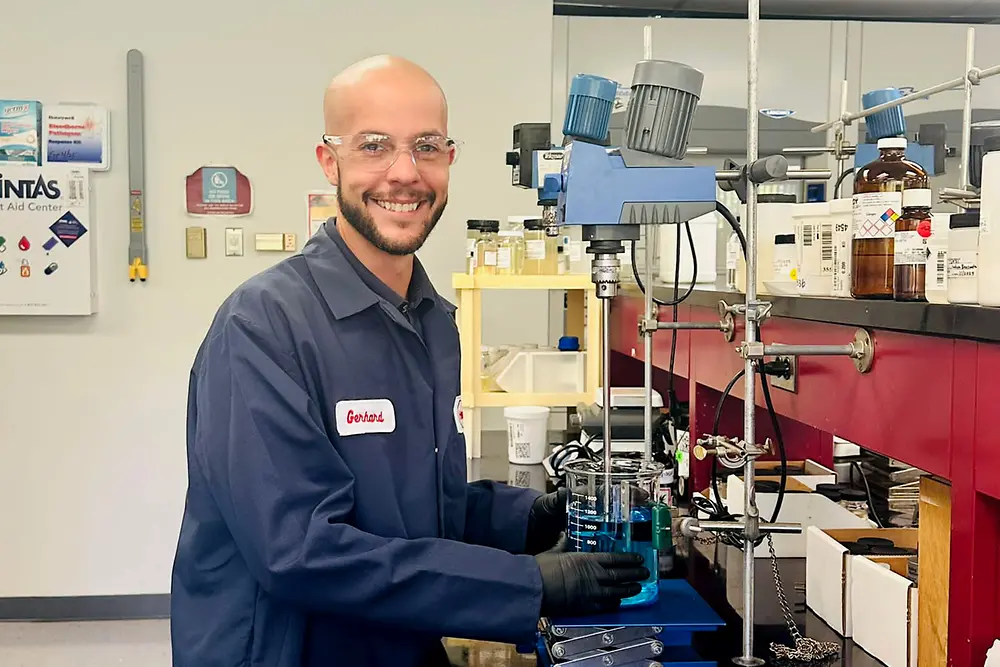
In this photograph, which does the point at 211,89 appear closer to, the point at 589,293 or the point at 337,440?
the point at 589,293

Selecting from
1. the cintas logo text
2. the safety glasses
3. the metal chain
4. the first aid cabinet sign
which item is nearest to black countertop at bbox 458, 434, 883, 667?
the metal chain

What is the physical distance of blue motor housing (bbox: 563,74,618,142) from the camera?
115 centimetres

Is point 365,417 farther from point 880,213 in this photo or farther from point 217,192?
point 217,192

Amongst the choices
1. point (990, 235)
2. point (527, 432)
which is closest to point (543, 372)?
point (527, 432)

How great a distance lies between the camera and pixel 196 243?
11.3ft

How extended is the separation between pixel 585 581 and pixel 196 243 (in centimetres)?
270

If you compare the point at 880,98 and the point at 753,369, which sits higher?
the point at 880,98

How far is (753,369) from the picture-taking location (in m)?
1.08

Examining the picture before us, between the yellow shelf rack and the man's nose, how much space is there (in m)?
1.21

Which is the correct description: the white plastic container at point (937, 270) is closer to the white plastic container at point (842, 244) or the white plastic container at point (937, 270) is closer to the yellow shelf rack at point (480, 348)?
the white plastic container at point (842, 244)

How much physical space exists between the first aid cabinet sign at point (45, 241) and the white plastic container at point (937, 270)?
121 inches

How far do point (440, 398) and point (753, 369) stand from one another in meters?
0.46

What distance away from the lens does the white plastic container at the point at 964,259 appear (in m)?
0.97

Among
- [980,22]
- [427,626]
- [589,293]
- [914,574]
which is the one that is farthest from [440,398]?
[980,22]
